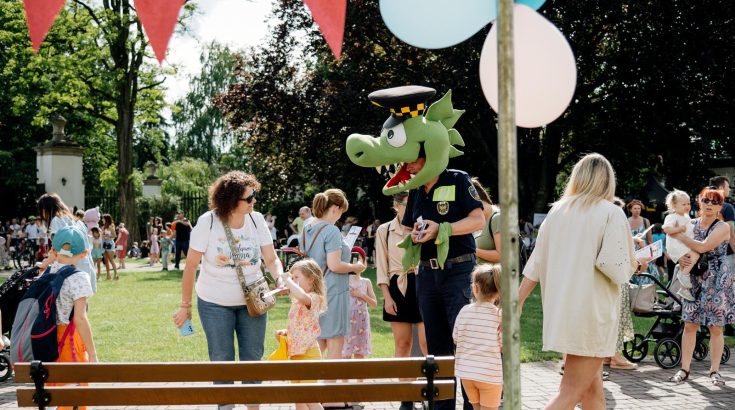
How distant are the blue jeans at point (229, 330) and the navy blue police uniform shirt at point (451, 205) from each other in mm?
1262

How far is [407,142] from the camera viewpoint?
5.35 meters

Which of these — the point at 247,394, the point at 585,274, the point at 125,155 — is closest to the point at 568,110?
the point at 125,155

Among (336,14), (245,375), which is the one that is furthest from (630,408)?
(336,14)

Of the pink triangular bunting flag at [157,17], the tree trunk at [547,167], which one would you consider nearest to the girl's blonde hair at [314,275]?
the pink triangular bunting flag at [157,17]

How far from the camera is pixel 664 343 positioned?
26.9ft

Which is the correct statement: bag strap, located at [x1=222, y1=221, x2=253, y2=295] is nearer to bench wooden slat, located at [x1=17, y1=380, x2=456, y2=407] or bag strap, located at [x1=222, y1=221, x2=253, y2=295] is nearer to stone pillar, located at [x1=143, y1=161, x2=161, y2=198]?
bench wooden slat, located at [x1=17, y1=380, x2=456, y2=407]

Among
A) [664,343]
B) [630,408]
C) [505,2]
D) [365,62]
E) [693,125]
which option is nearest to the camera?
[505,2]

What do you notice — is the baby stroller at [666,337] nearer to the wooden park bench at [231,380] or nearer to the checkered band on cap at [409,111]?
the checkered band on cap at [409,111]

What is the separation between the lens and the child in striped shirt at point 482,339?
493 cm

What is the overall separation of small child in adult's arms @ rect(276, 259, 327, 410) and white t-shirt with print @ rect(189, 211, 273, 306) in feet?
1.20

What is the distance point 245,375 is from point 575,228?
7.26ft

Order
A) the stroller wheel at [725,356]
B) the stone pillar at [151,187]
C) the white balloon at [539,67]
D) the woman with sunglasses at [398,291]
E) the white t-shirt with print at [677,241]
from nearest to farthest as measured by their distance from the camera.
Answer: the white balloon at [539,67] < the woman with sunglasses at [398,291] < the white t-shirt with print at [677,241] < the stroller wheel at [725,356] < the stone pillar at [151,187]

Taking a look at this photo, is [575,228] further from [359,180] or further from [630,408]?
[359,180]

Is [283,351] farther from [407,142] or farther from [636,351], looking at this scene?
[636,351]
